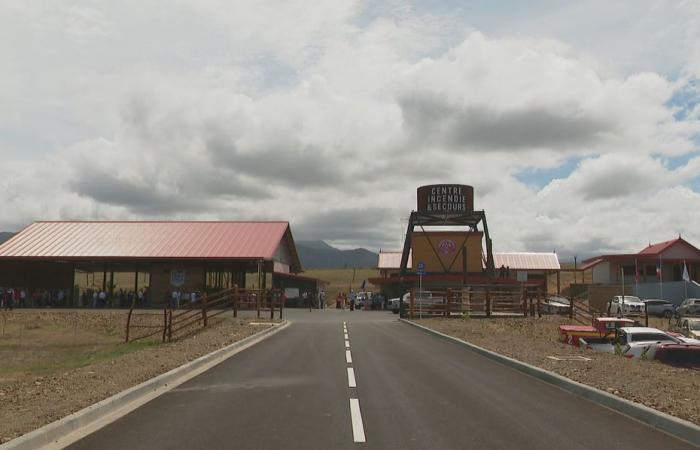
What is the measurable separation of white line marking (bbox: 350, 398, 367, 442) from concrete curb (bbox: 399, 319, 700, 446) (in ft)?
12.1

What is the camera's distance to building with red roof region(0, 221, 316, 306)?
4381 cm

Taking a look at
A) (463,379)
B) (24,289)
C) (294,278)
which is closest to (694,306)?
(294,278)

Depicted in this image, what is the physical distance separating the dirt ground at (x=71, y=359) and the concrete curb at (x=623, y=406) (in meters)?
7.39

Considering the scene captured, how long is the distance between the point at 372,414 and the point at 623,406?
3591 millimetres

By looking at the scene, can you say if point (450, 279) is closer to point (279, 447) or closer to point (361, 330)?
point (361, 330)

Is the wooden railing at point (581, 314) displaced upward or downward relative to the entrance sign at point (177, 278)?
downward

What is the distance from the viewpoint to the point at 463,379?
1162 cm

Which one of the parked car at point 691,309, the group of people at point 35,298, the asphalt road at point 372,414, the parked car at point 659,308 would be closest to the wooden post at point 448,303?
the parked car at point 691,309

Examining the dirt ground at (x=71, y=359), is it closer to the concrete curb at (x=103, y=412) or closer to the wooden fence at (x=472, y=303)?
the concrete curb at (x=103, y=412)

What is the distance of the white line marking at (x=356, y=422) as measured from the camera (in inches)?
276

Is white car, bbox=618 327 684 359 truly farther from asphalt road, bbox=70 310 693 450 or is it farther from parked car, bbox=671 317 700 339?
asphalt road, bbox=70 310 693 450

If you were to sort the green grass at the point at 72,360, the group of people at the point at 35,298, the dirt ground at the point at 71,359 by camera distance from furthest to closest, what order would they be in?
the group of people at the point at 35,298
the green grass at the point at 72,360
the dirt ground at the point at 71,359

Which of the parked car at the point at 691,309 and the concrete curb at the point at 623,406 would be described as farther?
the parked car at the point at 691,309

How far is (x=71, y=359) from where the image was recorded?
18828 millimetres
